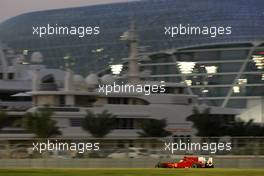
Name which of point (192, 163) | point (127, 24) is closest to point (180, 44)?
point (127, 24)

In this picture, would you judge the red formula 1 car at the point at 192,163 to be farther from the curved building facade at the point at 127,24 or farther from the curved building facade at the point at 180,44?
the curved building facade at the point at 127,24

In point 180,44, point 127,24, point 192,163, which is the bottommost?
point 192,163

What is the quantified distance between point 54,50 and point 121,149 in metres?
48.8

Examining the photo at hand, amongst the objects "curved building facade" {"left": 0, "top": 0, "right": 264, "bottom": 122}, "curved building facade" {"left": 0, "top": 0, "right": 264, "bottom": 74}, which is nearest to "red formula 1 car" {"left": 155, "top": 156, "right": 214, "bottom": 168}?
"curved building facade" {"left": 0, "top": 0, "right": 264, "bottom": 122}

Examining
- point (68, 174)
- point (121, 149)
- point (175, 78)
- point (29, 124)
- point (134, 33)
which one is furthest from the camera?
point (175, 78)

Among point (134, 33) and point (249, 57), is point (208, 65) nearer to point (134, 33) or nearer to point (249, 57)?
point (249, 57)

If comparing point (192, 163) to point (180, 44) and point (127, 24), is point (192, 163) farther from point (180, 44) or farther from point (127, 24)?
point (127, 24)

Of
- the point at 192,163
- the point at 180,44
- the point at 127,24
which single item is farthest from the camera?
the point at 127,24

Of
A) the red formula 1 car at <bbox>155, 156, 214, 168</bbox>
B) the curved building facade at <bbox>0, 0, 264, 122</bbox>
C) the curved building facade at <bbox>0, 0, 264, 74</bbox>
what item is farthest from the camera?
the curved building facade at <bbox>0, 0, 264, 74</bbox>

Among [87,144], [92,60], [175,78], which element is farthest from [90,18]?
[87,144]

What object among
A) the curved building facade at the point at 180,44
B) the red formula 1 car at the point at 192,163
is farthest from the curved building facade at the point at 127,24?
the red formula 1 car at the point at 192,163

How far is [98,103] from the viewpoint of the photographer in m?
52.0

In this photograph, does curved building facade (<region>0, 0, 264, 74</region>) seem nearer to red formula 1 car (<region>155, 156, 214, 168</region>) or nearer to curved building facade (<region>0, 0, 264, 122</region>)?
curved building facade (<region>0, 0, 264, 122</region>)

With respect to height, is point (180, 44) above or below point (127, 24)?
below
